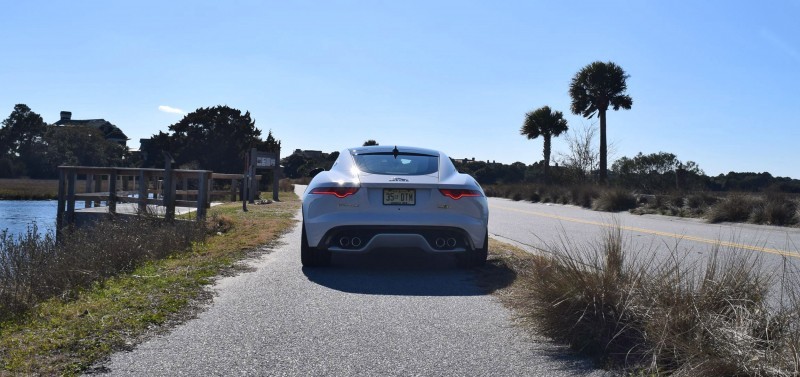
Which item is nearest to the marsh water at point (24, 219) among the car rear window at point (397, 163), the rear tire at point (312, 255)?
the rear tire at point (312, 255)

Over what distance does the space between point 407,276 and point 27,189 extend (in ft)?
118

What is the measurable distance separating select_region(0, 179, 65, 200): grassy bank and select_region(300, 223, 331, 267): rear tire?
106ft

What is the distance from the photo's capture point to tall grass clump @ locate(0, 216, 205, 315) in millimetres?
6586

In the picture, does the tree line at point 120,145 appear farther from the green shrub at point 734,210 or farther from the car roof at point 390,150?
the car roof at point 390,150

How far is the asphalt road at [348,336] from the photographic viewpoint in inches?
167

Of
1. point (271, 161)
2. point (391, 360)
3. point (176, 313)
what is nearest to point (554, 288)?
point (391, 360)

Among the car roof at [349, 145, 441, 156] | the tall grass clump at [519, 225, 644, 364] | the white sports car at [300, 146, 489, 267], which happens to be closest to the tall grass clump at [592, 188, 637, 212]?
the car roof at [349, 145, 441, 156]

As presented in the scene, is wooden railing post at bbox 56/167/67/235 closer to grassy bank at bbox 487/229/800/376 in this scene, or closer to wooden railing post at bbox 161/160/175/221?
wooden railing post at bbox 161/160/175/221

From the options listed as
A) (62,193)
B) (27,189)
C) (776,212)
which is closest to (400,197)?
(62,193)

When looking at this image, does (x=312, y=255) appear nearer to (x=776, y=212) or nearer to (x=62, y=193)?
(x=62, y=193)

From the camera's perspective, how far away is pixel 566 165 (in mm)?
47062

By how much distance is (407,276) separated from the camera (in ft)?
25.6

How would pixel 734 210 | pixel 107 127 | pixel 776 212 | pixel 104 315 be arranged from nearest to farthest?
pixel 104 315 → pixel 776 212 → pixel 734 210 → pixel 107 127

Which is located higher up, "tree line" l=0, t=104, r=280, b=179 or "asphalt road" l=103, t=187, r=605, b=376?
"tree line" l=0, t=104, r=280, b=179
